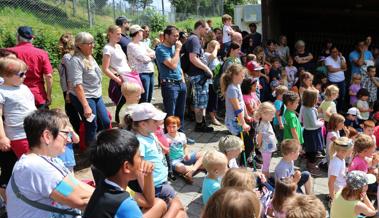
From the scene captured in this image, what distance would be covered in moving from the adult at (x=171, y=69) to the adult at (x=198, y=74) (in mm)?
550

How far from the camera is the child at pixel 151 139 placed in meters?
3.95

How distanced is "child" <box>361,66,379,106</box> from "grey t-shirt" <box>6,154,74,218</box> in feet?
28.4

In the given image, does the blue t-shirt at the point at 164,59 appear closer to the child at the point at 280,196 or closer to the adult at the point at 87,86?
the adult at the point at 87,86

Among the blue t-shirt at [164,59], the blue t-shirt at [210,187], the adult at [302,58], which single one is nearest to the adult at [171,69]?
the blue t-shirt at [164,59]

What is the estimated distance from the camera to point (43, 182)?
2.50 m

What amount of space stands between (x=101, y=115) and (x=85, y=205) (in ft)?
9.72

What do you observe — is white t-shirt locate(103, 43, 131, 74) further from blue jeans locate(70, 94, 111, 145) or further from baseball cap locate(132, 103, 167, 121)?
baseball cap locate(132, 103, 167, 121)

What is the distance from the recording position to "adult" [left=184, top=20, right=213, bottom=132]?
6953 millimetres

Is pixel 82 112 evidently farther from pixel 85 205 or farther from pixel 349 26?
pixel 349 26

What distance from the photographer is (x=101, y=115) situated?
17.9 feet

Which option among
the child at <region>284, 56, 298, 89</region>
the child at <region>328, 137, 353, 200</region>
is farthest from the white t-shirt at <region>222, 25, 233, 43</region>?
the child at <region>328, 137, 353, 200</region>

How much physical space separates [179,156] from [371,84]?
609 cm

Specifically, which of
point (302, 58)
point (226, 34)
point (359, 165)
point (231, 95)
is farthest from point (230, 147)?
point (302, 58)

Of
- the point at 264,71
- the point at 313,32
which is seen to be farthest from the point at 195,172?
the point at 313,32
